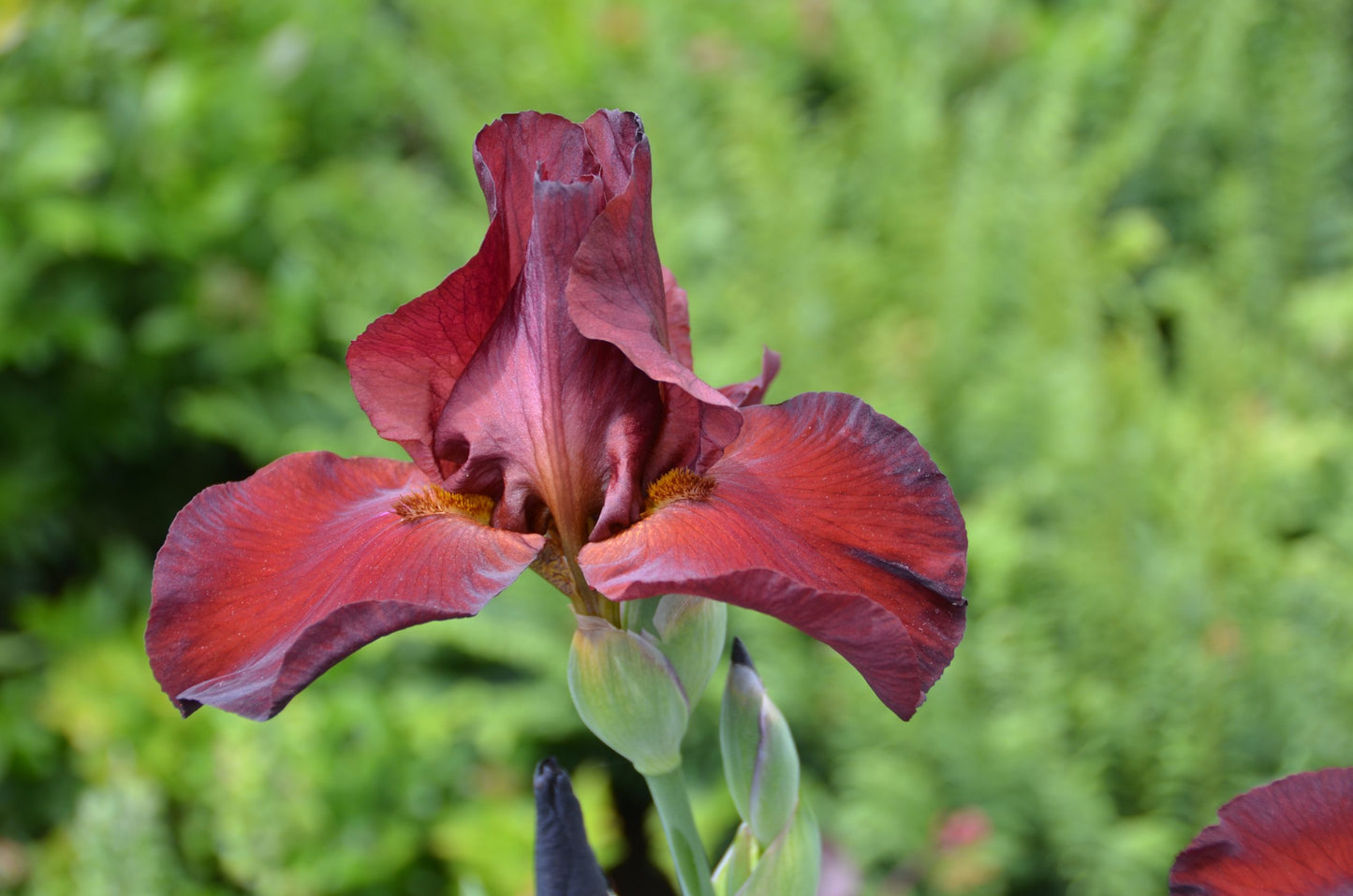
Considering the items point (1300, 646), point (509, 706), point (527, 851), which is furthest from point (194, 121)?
point (1300, 646)

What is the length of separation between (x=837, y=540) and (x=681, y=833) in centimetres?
17

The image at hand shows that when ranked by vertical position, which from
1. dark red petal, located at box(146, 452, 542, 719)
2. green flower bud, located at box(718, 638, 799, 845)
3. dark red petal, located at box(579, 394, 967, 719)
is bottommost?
dark red petal, located at box(146, 452, 542, 719)

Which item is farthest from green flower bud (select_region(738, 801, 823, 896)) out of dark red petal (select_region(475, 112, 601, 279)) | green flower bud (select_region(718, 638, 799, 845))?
dark red petal (select_region(475, 112, 601, 279))

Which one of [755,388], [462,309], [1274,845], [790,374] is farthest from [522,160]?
[790,374]

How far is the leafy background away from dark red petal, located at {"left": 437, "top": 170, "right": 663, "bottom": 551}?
0.44m

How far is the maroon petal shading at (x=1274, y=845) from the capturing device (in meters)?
0.48

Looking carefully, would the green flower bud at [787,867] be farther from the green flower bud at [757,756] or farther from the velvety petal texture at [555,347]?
the velvety petal texture at [555,347]

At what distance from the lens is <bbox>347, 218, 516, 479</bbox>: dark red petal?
1.72 feet

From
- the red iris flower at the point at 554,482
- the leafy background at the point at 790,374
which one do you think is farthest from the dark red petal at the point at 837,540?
the leafy background at the point at 790,374

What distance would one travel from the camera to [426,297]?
0.52 meters

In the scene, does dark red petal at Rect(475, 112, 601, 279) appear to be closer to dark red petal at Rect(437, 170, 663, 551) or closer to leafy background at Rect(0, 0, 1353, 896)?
dark red petal at Rect(437, 170, 663, 551)

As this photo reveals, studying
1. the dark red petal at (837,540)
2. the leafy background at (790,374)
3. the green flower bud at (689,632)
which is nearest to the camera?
the dark red petal at (837,540)

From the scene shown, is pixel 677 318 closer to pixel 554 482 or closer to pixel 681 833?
pixel 554 482

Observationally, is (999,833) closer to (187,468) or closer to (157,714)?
(157,714)
